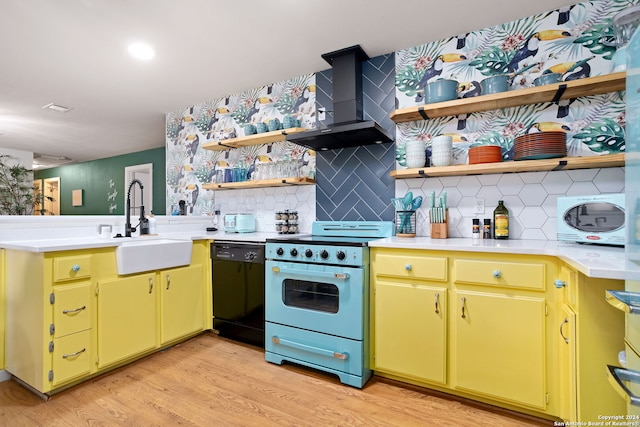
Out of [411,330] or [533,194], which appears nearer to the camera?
[411,330]

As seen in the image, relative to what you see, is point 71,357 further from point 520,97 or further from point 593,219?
point 520,97

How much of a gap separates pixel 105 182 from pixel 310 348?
24.0ft

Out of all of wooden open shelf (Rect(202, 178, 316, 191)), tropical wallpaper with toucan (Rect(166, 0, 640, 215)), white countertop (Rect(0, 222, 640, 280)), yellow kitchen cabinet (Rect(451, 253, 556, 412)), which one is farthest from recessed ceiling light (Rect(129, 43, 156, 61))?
yellow kitchen cabinet (Rect(451, 253, 556, 412))

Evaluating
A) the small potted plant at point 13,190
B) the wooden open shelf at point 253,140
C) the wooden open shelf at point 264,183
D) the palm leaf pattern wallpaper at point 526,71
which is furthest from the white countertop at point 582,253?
the small potted plant at point 13,190

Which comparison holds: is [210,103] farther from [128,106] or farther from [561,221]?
[561,221]

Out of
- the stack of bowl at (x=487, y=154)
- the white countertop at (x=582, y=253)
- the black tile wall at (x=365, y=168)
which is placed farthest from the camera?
the black tile wall at (x=365, y=168)

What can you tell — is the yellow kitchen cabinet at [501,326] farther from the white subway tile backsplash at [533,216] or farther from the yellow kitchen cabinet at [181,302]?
the yellow kitchen cabinet at [181,302]

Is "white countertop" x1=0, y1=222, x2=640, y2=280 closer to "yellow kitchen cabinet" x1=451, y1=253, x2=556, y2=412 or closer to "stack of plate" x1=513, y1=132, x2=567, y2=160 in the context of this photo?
"yellow kitchen cabinet" x1=451, y1=253, x2=556, y2=412

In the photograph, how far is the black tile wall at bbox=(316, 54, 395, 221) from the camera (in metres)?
2.62

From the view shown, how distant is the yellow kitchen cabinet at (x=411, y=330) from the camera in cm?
185

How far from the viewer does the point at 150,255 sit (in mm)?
2357

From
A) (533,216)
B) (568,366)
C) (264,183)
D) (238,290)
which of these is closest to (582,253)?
(568,366)

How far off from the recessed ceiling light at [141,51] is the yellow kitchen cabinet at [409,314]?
2422 millimetres

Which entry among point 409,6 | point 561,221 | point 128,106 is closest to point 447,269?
point 561,221
